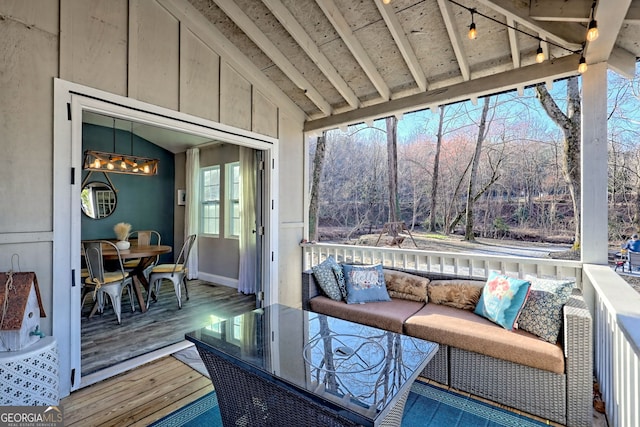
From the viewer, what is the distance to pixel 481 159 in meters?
5.85

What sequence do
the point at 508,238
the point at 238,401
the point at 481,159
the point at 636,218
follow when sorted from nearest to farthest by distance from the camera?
1. the point at 238,401
2. the point at 636,218
3. the point at 508,238
4. the point at 481,159

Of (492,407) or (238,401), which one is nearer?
(238,401)

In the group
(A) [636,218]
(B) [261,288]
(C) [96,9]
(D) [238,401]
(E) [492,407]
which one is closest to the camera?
(D) [238,401]

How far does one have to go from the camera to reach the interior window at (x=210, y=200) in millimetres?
6113

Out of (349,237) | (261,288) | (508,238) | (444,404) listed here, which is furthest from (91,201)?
(508,238)

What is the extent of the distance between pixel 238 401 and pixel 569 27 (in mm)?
3542

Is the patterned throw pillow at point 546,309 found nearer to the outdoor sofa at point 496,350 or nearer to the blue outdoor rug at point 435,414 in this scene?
the outdoor sofa at point 496,350

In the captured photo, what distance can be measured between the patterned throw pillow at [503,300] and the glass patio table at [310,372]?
929 mm

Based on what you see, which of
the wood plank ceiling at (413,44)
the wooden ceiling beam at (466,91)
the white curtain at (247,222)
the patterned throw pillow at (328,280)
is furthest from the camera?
the white curtain at (247,222)

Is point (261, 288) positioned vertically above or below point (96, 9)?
below

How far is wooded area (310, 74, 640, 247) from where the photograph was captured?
3.97 m

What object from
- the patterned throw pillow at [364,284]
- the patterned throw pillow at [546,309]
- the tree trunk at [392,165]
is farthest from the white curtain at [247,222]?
the patterned throw pillow at [546,309]

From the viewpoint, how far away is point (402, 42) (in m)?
2.92

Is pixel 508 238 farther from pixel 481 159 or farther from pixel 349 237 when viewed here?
pixel 349 237
